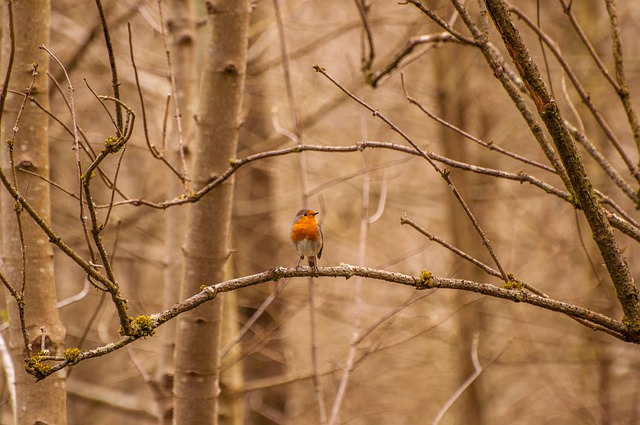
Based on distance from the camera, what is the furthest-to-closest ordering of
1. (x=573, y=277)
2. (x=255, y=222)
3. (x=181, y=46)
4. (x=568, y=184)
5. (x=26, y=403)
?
(x=573, y=277)
(x=255, y=222)
(x=181, y=46)
(x=26, y=403)
(x=568, y=184)

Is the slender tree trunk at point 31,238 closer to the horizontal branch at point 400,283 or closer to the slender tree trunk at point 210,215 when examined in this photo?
the slender tree trunk at point 210,215

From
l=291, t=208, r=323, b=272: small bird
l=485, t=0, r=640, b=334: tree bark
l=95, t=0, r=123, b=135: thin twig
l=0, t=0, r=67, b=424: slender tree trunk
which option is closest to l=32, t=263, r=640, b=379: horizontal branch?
l=485, t=0, r=640, b=334: tree bark

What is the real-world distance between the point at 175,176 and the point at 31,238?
1.67m

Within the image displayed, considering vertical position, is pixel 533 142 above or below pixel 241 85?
above

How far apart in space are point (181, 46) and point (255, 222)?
3.74 m

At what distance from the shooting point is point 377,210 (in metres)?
6.78

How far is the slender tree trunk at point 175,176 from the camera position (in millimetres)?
3916

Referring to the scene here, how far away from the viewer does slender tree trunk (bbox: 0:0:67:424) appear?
95.8 inches

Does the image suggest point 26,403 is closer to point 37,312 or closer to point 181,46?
point 37,312

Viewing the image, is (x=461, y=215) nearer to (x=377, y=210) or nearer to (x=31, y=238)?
(x=377, y=210)

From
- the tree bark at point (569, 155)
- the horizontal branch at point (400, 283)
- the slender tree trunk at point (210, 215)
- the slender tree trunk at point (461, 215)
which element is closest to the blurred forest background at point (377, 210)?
the slender tree trunk at point (461, 215)

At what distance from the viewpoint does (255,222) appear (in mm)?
8109

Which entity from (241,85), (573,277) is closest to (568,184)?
(241,85)

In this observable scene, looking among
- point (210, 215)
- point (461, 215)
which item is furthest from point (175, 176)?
point (461, 215)
